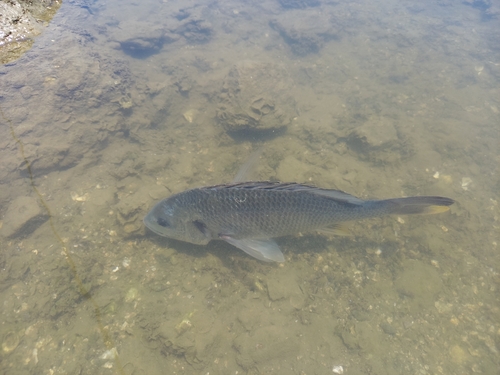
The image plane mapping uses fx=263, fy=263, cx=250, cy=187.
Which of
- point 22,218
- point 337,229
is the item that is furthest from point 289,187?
point 22,218

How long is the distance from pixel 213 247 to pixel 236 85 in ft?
15.8

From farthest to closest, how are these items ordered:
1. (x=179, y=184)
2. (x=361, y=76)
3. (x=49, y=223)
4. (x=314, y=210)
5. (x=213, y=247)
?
(x=361, y=76)
(x=179, y=184)
(x=49, y=223)
(x=213, y=247)
(x=314, y=210)

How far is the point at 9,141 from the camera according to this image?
5914mm

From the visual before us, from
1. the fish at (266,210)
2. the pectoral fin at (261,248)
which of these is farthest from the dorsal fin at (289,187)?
the pectoral fin at (261,248)

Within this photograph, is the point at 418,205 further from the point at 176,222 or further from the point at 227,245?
the point at 176,222

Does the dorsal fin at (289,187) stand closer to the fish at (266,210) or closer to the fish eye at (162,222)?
the fish at (266,210)

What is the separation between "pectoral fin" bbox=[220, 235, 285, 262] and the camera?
3746 millimetres

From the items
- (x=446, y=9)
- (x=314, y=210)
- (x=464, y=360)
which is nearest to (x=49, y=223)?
(x=314, y=210)

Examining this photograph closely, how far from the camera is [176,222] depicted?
4.04m

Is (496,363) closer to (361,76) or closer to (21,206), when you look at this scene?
(21,206)

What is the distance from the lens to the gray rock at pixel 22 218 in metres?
4.74

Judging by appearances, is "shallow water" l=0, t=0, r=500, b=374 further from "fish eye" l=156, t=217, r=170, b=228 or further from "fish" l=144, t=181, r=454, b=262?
"fish" l=144, t=181, r=454, b=262

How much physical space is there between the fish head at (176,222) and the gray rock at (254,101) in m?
3.25

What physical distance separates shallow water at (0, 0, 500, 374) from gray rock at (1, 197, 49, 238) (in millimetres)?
38
